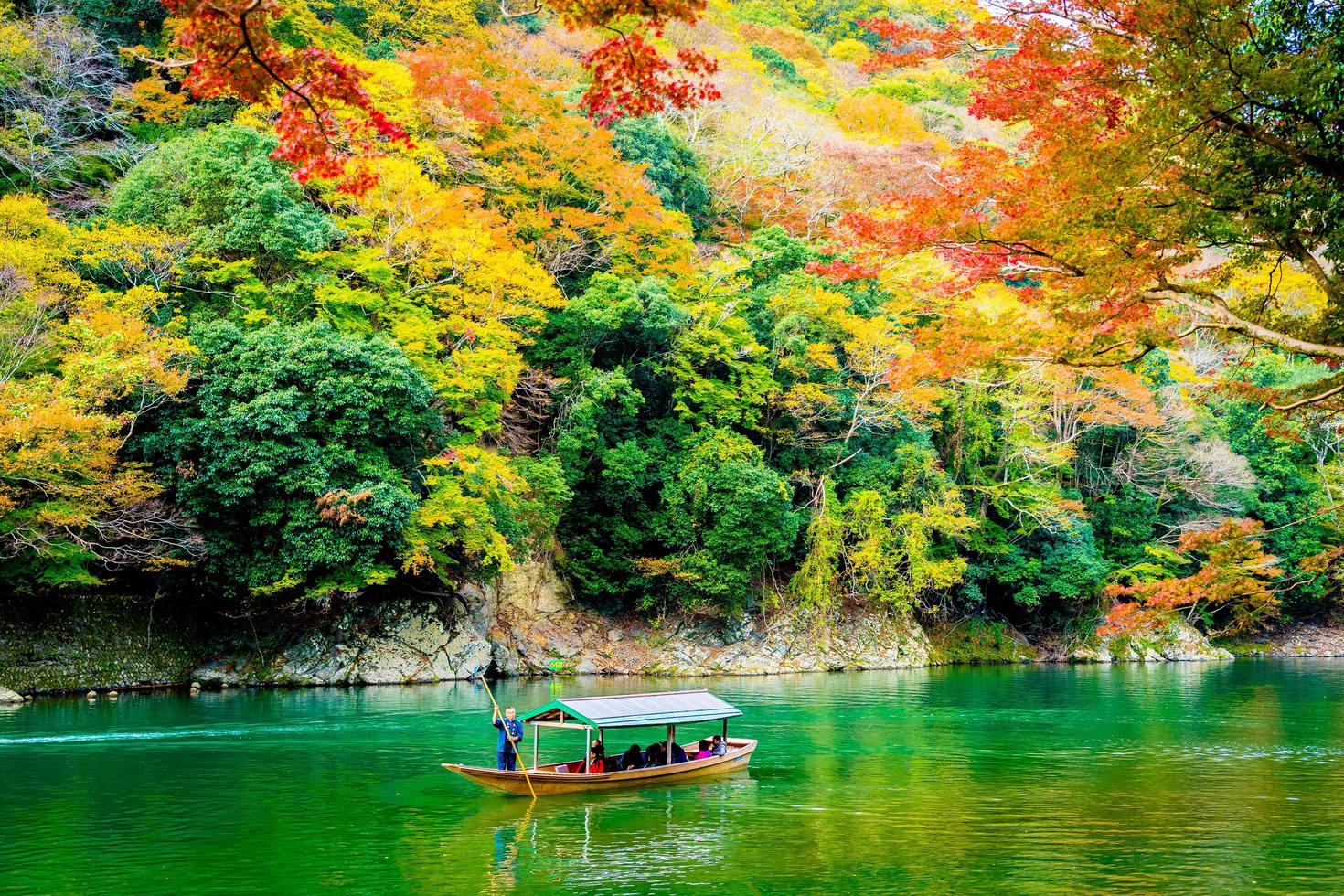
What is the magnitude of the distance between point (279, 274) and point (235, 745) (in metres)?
14.9

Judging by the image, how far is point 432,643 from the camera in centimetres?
2980

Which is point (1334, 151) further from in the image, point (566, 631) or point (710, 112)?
point (710, 112)

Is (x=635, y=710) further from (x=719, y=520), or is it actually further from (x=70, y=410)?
(x=719, y=520)

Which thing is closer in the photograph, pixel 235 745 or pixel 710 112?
pixel 235 745

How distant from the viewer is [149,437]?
82.3 ft

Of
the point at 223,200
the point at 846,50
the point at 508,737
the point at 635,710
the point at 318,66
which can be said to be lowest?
the point at 508,737

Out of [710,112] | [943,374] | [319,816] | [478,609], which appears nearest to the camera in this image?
[319,816]

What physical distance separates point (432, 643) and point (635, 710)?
48.0 ft

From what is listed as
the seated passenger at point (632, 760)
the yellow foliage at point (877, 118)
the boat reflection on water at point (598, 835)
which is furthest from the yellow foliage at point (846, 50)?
the boat reflection on water at point (598, 835)

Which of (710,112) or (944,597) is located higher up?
(710,112)

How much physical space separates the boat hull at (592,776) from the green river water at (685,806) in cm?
25

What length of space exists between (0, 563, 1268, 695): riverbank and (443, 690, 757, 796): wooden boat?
1185 cm

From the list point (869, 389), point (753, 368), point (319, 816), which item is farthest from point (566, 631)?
point (319, 816)

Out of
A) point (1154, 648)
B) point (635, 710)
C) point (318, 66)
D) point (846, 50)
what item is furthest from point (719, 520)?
point (846, 50)
